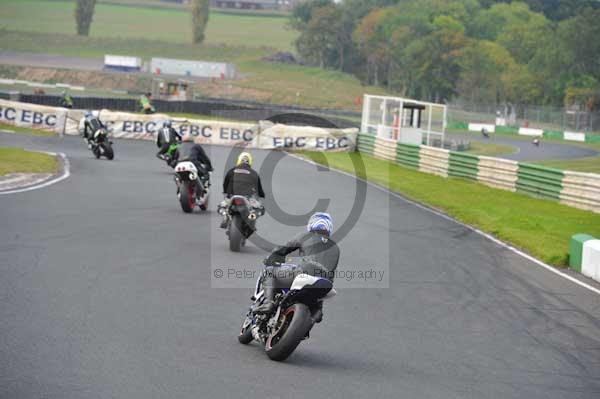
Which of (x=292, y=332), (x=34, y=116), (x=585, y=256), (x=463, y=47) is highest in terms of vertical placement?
(x=463, y=47)

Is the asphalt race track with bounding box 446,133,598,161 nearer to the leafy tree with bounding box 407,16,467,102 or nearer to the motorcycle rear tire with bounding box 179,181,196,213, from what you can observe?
the motorcycle rear tire with bounding box 179,181,196,213

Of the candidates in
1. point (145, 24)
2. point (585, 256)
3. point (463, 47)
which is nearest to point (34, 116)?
point (585, 256)

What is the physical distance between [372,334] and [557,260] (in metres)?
7.40

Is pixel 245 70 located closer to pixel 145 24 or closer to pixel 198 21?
pixel 198 21

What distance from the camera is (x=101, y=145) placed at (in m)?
29.9

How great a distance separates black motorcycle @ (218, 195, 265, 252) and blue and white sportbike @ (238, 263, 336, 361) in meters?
5.84

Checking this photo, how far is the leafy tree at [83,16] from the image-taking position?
13125cm

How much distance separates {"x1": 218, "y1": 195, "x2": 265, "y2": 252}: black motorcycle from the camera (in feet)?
47.9

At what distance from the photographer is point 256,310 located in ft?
28.6

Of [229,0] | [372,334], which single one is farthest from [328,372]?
[229,0]

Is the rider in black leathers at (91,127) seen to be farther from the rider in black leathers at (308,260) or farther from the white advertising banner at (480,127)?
the white advertising banner at (480,127)

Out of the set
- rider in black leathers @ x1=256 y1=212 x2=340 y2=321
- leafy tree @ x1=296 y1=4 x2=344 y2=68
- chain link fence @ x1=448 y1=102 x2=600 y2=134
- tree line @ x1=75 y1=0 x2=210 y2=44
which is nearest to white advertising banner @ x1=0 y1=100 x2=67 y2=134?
rider in black leathers @ x1=256 y1=212 x2=340 y2=321

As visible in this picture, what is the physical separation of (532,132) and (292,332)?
6736 centimetres

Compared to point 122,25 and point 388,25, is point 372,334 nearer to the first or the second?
point 388,25
